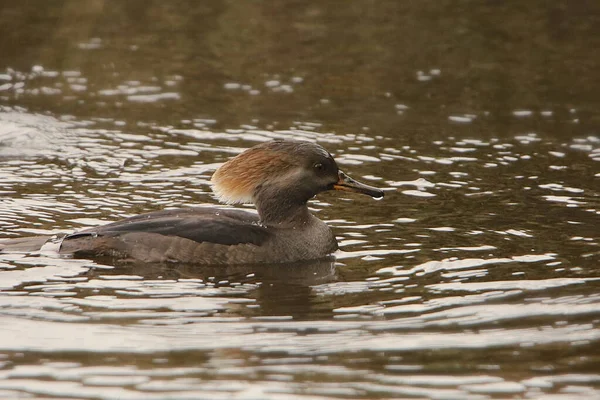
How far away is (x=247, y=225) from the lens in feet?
34.8

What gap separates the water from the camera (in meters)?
7.89

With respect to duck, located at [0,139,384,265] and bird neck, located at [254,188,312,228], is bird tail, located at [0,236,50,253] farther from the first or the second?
bird neck, located at [254,188,312,228]

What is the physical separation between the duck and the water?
186 mm

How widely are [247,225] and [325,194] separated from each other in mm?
2470

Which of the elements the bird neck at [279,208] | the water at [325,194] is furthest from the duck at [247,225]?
the water at [325,194]

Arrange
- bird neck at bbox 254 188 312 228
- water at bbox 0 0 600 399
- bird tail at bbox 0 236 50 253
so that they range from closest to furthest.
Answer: water at bbox 0 0 600 399, bird tail at bbox 0 236 50 253, bird neck at bbox 254 188 312 228

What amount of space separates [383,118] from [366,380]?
27.2ft

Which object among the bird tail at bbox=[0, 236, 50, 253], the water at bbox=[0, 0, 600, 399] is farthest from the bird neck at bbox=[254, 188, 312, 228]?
the bird tail at bbox=[0, 236, 50, 253]

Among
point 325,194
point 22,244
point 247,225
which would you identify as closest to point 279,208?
point 247,225

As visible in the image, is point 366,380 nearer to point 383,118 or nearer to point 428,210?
point 428,210

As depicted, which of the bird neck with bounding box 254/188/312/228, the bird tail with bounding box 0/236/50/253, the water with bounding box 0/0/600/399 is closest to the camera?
the water with bounding box 0/0/600/399

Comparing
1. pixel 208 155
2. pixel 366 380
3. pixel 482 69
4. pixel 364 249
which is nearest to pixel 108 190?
pixel 208 155

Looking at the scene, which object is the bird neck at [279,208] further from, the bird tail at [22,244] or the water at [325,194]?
the bird tail at [22,244]

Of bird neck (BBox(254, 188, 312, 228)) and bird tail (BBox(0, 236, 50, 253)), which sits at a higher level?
bird neck (BBox(254, 188, 312, 228))
